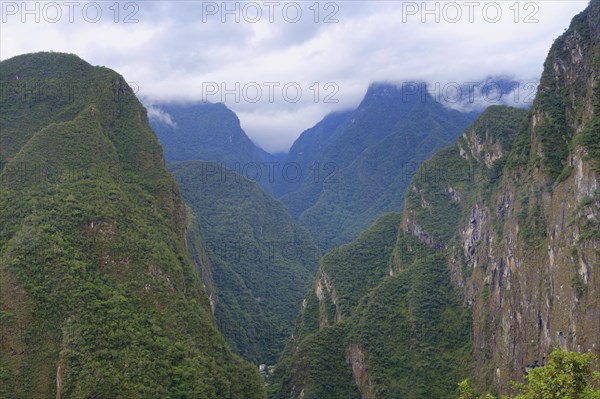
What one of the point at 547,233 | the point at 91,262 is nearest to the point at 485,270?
the point at 547,233

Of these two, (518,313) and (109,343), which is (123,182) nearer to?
(109,343)

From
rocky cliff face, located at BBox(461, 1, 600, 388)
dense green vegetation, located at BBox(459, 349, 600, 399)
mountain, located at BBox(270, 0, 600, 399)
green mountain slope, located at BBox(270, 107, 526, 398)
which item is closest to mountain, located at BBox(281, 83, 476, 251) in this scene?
green mountain slope, located at BBox(270, 107, 526, 398)

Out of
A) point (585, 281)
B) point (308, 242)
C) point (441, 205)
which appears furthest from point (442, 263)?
point (308, 242)

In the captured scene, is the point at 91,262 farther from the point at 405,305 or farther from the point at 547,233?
the point at 547,233

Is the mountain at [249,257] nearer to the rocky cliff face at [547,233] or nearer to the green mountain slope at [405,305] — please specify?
the green mountain slope at [405,305]

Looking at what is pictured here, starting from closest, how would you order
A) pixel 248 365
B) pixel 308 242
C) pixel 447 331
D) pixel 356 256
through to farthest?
pixel 248 365 < pixel 447 331 < pixel 356 256 < pixel 308 242

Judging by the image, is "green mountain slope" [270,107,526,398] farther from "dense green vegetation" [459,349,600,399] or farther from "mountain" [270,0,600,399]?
"dense green vegetation" [459,349,600,399]
